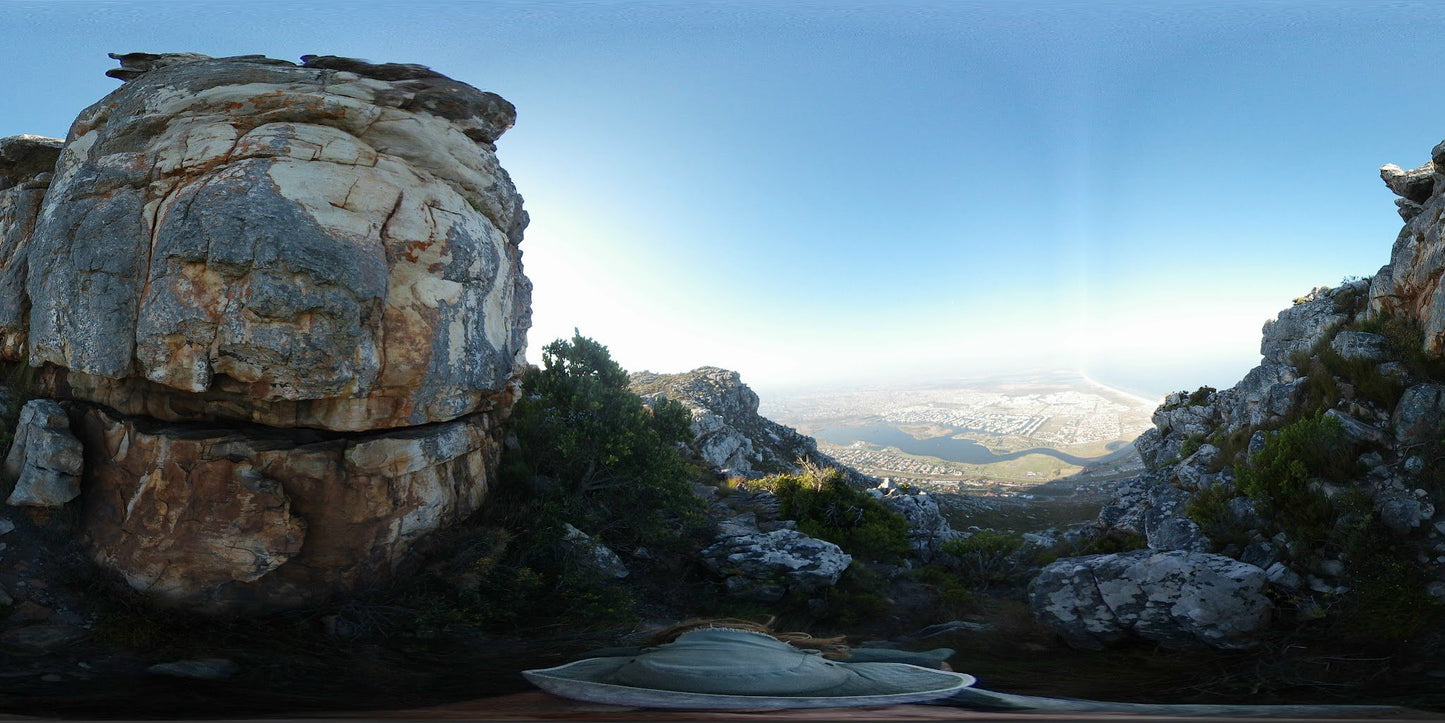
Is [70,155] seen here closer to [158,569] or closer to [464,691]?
[158,569]

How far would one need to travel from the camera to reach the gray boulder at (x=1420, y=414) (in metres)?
6.98

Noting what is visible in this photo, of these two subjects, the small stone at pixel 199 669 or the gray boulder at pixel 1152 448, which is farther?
the gray boulder at pixel 1152 448

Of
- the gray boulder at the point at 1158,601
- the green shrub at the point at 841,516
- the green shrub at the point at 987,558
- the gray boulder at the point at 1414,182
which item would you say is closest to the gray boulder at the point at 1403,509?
the gray boulder at the point at 1158,601

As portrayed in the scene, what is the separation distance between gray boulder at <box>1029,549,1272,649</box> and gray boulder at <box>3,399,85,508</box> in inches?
504

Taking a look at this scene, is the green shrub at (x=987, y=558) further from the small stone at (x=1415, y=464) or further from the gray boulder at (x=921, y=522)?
the small stone at (x=1415, y=464)

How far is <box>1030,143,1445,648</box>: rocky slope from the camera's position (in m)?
5.78

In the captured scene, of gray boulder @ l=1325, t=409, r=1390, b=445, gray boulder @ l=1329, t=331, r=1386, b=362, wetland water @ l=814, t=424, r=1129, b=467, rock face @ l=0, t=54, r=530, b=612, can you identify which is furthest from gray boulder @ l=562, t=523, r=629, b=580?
wetland water @ l=814, t=424, r=1129, b=467

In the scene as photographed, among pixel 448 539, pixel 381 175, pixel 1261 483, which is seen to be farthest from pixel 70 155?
pixel 1261 483

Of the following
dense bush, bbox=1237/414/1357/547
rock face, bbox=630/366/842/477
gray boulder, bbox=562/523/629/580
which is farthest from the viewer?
rock face, bbox=630/366/842/477

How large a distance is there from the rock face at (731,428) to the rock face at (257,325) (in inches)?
500

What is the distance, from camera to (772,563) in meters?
9.27

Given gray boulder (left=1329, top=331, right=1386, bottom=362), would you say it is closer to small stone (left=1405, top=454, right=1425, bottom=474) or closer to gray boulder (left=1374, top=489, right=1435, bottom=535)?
small stone (left=1405, top=454, right=1425, bottom=474)

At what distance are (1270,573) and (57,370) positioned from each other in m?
16.9

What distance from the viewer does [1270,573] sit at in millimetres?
6293
